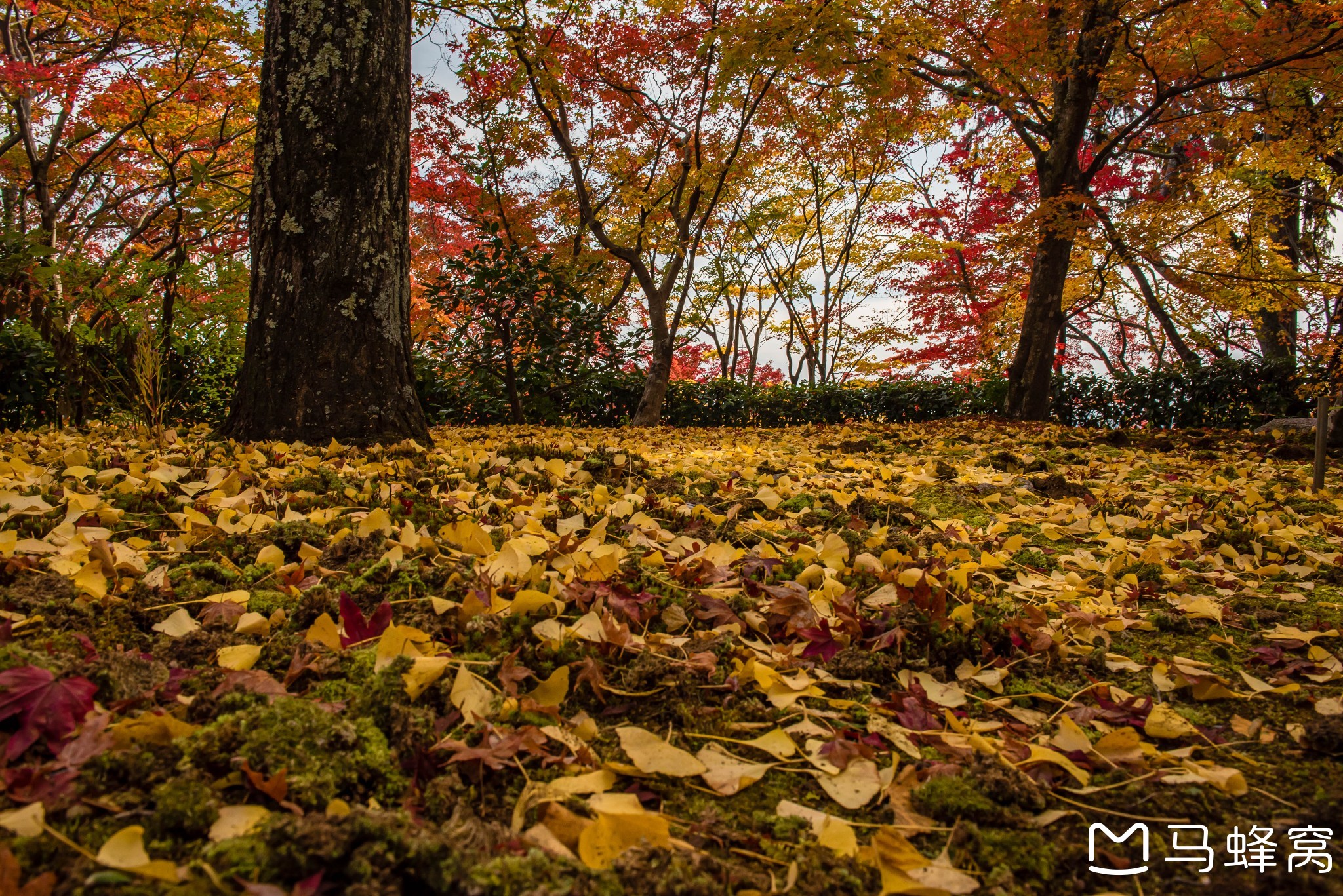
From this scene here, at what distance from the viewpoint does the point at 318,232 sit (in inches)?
118

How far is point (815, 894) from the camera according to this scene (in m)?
0.66

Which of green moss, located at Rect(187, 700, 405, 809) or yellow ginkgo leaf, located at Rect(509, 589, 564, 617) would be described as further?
yellow ginkgo leaf, located at Rect(509, 589, 564, 617)

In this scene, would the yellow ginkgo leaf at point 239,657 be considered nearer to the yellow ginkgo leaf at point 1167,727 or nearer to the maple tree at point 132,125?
the yellow ginkgo leaf at point 1167,727

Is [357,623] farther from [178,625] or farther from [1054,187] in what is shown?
[1054,187]

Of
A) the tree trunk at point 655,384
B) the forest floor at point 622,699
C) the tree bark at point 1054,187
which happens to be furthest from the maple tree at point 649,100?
the forest floor at point 622,699

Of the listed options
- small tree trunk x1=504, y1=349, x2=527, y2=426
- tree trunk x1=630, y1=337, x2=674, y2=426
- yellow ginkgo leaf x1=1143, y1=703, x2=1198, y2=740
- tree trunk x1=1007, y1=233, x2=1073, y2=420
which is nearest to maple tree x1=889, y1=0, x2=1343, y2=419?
tree trunk x1=1007, y1=233, x2=1073, y2=420

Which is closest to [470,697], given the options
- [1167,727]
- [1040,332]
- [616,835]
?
[616,835]

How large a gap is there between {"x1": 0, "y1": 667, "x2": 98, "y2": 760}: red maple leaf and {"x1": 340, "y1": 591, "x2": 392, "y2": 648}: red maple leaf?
310 millimetres

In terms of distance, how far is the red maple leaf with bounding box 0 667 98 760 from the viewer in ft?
2.23

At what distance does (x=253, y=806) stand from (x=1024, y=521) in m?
2.40

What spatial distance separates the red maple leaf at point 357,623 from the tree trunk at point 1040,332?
26.2 ft

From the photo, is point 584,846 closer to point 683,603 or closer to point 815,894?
point 815,894

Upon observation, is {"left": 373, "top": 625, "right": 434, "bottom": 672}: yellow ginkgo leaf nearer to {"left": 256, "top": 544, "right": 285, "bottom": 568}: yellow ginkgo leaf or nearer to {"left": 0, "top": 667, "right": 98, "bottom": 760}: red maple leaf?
{"left": 0, "top": 667, "right": 98, "bottom": 760}: red maple leaf

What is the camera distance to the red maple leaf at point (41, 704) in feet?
2.23
